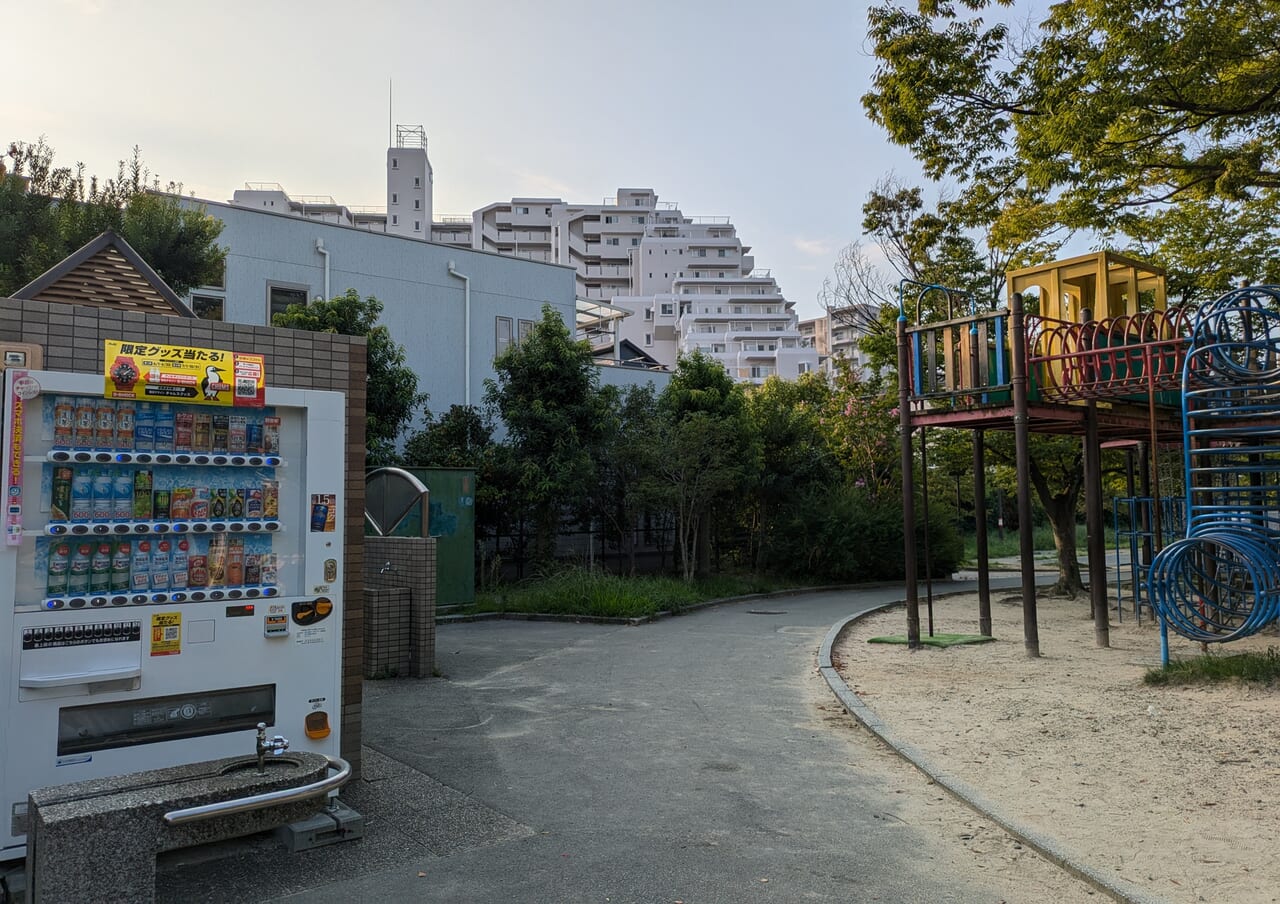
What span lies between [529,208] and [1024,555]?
7979 centimetres

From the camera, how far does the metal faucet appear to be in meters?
4.49

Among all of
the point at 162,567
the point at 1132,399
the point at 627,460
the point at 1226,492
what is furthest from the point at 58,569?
the point at 627,460

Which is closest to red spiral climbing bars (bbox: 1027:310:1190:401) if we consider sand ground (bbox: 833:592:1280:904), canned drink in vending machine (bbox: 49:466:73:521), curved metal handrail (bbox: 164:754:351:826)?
sand ground (bbox: 833:592:1280:904)

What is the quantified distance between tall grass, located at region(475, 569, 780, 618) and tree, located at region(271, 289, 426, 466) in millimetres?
3820

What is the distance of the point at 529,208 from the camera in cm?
8581

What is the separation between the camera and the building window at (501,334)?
2258cm

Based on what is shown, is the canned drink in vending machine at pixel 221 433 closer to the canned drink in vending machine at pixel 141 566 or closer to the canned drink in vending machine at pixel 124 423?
the canned drink in vending machine at pixel 124 423

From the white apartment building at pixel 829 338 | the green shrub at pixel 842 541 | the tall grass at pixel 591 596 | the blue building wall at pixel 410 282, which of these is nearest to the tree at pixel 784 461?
the green shrub at pixel 842 541

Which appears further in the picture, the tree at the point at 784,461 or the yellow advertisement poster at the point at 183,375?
A: the tree at the point at 784,461

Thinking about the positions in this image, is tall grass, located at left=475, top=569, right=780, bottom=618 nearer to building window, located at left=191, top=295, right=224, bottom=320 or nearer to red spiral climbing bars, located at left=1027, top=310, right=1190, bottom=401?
red spiral climbing bars, located at left=1027, top=310, right=1190, bottom=401

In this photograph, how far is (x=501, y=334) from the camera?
74.7 ft

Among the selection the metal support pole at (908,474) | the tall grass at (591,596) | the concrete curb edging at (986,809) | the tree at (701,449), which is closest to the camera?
the concrete curb edging at (986,809)

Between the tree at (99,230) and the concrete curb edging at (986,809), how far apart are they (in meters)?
14.5

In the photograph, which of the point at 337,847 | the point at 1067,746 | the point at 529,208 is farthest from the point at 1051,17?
the point at 529,208
